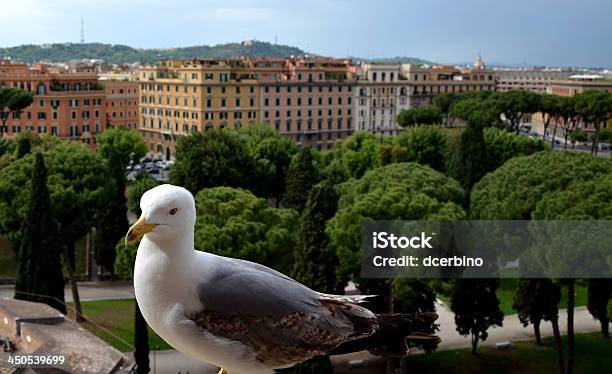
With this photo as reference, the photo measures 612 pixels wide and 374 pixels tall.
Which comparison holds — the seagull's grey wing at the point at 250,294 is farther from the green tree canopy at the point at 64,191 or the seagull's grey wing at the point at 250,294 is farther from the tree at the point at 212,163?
the tree at the point at 212,163

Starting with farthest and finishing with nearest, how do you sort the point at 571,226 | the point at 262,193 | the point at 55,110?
1. the point at 55,110
2. the point at 262,193
3. the point at 571,226

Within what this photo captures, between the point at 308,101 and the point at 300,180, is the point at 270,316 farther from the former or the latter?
the point at 308,101

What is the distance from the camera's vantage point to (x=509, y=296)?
28.0 meters

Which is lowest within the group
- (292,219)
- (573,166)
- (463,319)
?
(463,319)

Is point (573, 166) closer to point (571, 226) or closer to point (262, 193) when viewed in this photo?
point (571, 226)

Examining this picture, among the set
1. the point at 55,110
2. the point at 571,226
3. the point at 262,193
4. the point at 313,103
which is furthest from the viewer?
the point at 313,103

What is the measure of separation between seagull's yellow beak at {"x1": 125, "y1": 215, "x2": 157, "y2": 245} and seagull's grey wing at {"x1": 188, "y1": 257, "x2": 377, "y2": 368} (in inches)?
16.2

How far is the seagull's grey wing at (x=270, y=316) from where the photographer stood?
3725 mm

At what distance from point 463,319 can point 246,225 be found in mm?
6396

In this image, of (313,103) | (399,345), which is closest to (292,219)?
(399,345)

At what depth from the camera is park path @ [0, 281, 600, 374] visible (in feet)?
66.5

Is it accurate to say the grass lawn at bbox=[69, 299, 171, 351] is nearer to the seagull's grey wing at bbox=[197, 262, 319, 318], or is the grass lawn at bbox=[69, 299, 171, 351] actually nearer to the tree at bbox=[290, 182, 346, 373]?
the tree at bbox=[290, 182, 346, 373]

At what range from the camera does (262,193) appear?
37.0m

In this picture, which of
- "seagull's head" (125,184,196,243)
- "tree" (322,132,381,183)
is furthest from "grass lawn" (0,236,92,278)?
"seagull's head" (125,184,196,243)
